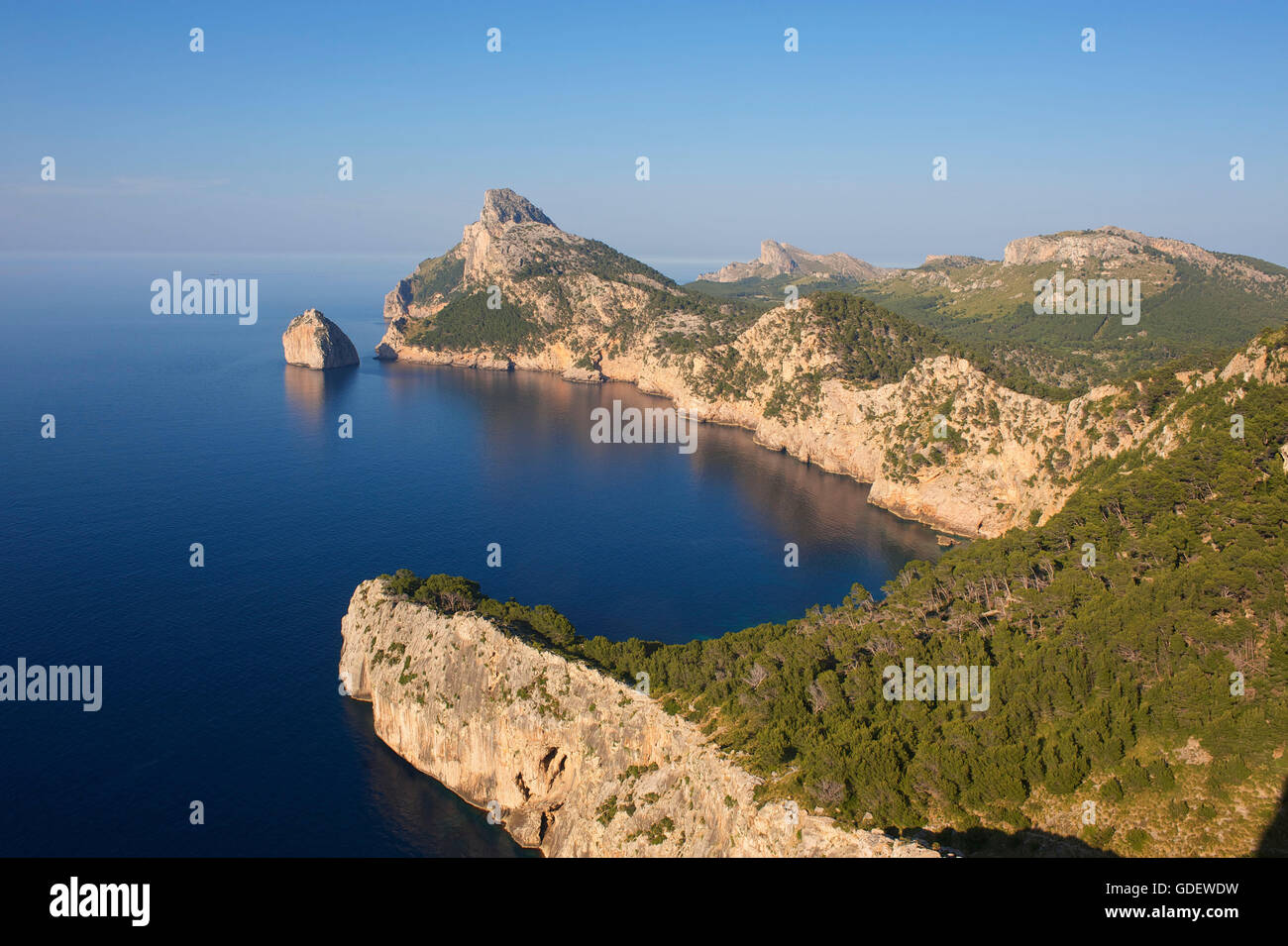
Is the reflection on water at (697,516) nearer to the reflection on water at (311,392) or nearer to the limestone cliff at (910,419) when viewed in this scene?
the limestone cliff at (910,419)

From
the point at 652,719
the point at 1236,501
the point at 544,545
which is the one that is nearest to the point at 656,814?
the point at 652,719

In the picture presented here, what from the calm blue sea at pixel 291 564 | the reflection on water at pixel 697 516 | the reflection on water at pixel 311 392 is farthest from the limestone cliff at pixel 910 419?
the reflection on water at pixel 311 392

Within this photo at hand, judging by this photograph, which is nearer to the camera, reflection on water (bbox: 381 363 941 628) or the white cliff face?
the white cliff face

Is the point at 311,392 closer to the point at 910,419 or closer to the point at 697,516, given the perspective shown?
the point at 697,516

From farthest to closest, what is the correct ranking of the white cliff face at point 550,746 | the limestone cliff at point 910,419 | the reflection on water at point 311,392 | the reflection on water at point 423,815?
the reflection on water at point 311,392 < the limestone cliff at point 910,419 < the reflection on water at point 423,815 < the white cliff face at point 550,746

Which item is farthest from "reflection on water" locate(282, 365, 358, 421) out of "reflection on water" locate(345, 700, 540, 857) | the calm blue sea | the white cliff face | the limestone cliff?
"reflection on water" locate(345, 700, 540, 857)

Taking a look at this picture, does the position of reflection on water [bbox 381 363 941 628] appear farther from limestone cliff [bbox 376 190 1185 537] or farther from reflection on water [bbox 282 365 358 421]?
reflection on water [bbox 282 365 358 421]
